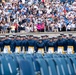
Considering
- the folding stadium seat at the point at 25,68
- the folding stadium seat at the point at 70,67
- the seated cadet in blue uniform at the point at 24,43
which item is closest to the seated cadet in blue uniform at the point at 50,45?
the seated cadet in blue uniform at the point at 24,43

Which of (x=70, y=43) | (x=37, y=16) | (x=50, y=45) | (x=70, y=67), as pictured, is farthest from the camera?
(x=37, y=16)

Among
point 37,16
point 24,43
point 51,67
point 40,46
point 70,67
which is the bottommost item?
point 40,46

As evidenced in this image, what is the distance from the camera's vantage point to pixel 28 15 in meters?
37.8

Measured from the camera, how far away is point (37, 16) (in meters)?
37.4

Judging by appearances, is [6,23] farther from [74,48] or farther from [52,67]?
[52,67]

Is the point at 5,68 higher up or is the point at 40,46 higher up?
the point at 5,68

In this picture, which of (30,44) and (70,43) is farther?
(30,44)

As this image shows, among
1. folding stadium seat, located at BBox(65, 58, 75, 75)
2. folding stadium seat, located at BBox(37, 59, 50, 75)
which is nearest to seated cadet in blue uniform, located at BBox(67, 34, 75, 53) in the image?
folding stadium seat, located at BBox(65, 58, 75, 75)

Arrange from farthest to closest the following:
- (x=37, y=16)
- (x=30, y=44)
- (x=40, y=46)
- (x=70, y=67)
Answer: (x=37, y=16) → (x=30, y=44) → (x=40, y=46) → (x=70, y=67)

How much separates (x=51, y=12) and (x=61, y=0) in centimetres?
345

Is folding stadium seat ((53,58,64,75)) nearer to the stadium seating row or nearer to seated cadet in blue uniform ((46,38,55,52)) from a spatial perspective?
the stadium seating row

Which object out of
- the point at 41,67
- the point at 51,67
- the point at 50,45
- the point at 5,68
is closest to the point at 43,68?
the point at 41,67

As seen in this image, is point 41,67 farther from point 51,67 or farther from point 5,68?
point 5,68

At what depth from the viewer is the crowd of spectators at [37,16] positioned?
3450cm
